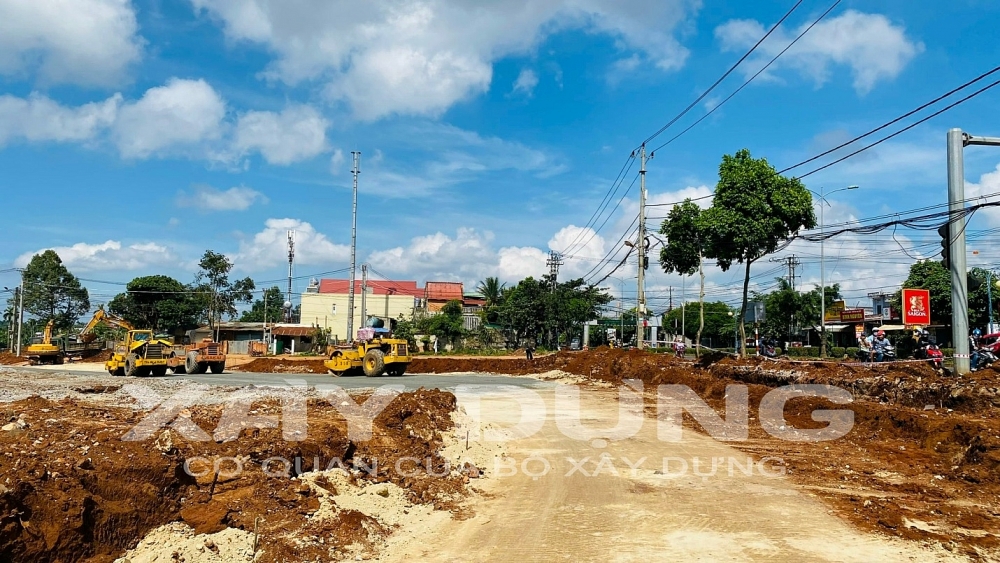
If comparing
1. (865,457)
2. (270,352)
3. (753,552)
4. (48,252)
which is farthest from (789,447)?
(48,252)

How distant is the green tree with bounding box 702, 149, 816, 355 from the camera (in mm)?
20953

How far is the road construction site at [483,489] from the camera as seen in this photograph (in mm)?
5871

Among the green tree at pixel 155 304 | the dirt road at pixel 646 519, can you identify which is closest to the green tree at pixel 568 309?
the green tree at pixel 155 304

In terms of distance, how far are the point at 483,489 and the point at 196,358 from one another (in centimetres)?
2675

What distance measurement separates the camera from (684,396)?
2083cm

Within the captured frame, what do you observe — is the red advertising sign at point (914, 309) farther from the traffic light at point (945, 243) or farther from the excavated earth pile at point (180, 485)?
the excavated earth pile at point (180, 485)

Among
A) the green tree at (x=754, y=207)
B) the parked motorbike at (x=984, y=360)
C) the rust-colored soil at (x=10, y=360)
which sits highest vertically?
the green tree at (x=754, y=207)

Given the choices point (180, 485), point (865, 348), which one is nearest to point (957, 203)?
point (865, 348)

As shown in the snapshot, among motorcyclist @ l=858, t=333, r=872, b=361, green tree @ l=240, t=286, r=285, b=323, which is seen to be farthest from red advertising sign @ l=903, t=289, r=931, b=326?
green tree @ l=240, t=286, r=285, b=323

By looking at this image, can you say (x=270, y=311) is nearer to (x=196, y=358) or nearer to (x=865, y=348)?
(x=196, y=358)

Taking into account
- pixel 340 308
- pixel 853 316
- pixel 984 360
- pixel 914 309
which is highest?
pixel 340 308

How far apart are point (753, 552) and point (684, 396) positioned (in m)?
14.8

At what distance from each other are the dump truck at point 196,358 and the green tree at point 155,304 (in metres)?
32.2

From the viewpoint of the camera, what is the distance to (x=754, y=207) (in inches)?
824
